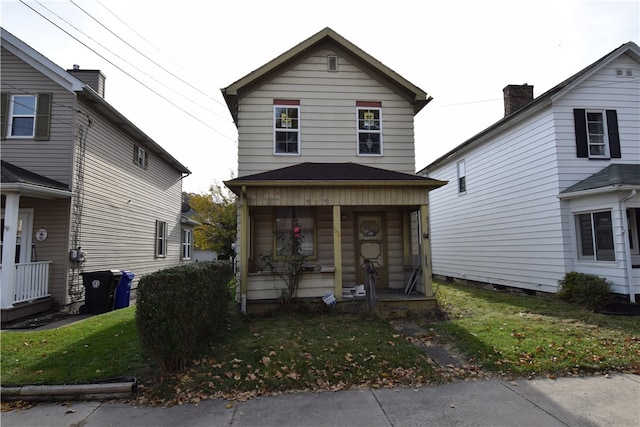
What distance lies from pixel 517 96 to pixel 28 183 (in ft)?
54.3

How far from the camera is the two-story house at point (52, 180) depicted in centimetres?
928

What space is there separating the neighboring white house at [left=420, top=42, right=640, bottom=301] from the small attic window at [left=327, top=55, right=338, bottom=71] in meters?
6.38

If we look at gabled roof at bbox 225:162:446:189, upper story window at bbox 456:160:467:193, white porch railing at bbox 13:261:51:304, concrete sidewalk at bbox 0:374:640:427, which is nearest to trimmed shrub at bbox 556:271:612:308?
gabled roof at bbox 225:162:446:189

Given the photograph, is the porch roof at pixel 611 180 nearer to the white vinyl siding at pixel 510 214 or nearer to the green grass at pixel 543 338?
the white vinyl siding at pixel 510 214

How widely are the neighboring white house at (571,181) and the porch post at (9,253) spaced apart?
14819mm

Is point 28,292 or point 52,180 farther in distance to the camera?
point 52,180

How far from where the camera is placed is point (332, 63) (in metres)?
11.4

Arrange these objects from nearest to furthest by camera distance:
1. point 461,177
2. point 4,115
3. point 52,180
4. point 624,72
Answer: point 52,180 < point 4,115 < point 624,72 < point 461,177

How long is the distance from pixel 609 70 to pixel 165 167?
18859 mm

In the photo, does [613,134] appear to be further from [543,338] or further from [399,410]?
[399,410]

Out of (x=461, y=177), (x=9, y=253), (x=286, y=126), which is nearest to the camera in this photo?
(x=9, y=253)

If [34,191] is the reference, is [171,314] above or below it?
below

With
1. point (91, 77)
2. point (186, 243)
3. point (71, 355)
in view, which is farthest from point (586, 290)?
point (186, 243)

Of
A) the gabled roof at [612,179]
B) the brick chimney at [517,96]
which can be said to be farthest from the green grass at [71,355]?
the brick chimney at [517,96]
